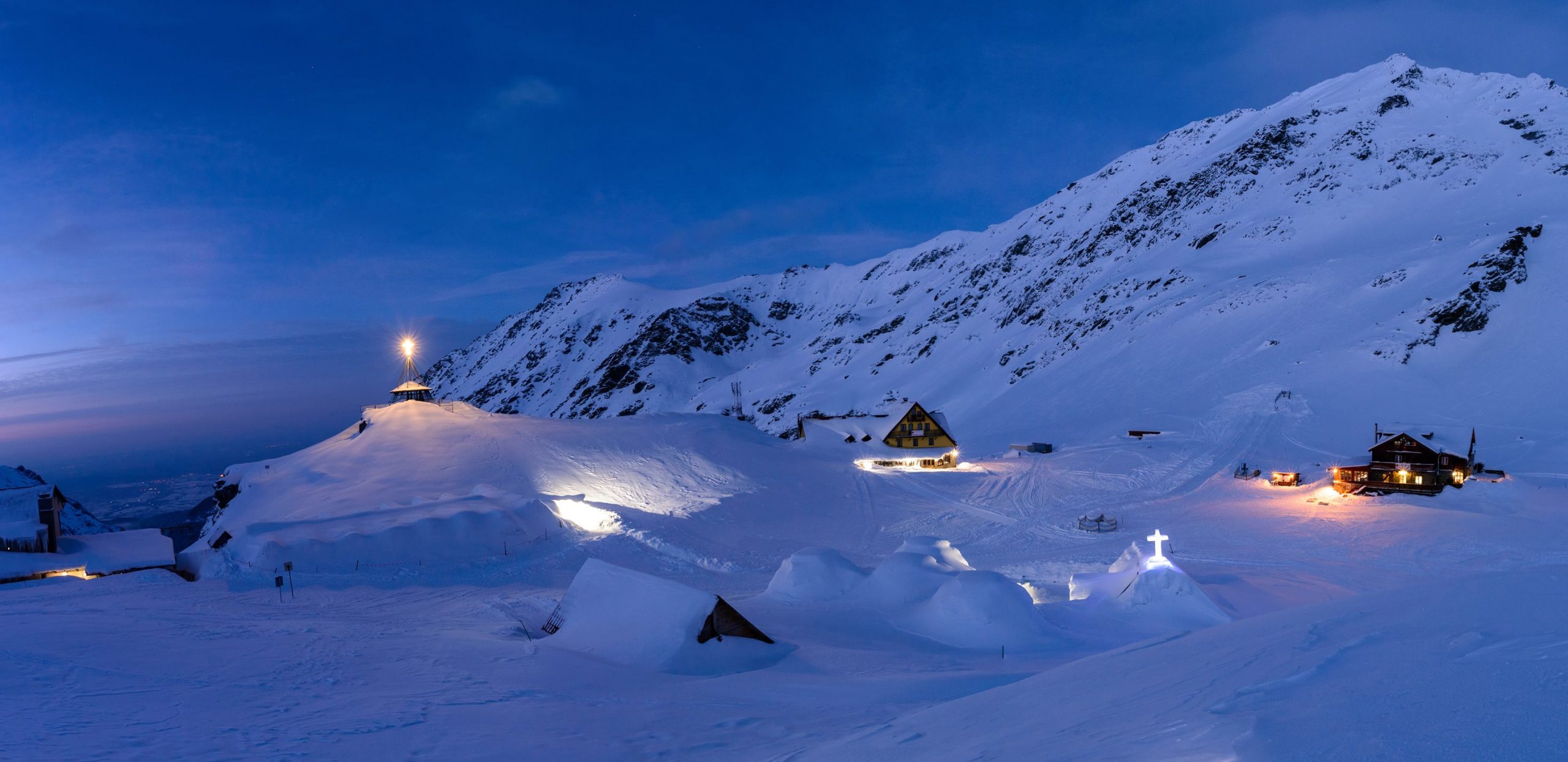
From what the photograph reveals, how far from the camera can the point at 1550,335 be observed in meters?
52.1

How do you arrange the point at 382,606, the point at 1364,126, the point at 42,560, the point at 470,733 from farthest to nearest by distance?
1. the point at 1364,126
2. the point at 42,560
3. the point at 382,606
4. the point at 470,733

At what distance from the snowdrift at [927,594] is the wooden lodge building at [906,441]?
1057 inches

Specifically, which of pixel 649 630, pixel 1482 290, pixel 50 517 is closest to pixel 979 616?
pixel 649 630

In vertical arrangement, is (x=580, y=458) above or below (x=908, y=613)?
above

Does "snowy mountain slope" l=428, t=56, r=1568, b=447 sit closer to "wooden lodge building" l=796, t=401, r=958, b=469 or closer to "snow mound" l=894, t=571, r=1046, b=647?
"wooden lodge building" l=796, t=401, r=958, b=469

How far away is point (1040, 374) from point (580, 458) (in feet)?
170

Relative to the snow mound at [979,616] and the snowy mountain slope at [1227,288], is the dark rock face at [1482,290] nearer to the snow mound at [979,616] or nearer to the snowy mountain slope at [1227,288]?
the snowy mountain slope at [1227,288]

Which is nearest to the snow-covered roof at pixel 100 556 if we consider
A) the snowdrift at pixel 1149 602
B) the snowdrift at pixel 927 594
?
the snowdrift at pixel 927 594

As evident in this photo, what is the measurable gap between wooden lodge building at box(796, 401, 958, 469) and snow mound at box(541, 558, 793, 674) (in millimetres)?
A: 34803

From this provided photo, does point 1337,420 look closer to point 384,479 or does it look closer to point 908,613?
point 908,613

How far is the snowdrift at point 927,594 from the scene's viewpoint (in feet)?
57.6

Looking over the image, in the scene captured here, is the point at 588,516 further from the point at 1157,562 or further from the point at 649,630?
the point at 1157,562

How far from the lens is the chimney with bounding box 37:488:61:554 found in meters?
29.4

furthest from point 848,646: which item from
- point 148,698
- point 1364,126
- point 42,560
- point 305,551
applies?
point 1364,126
